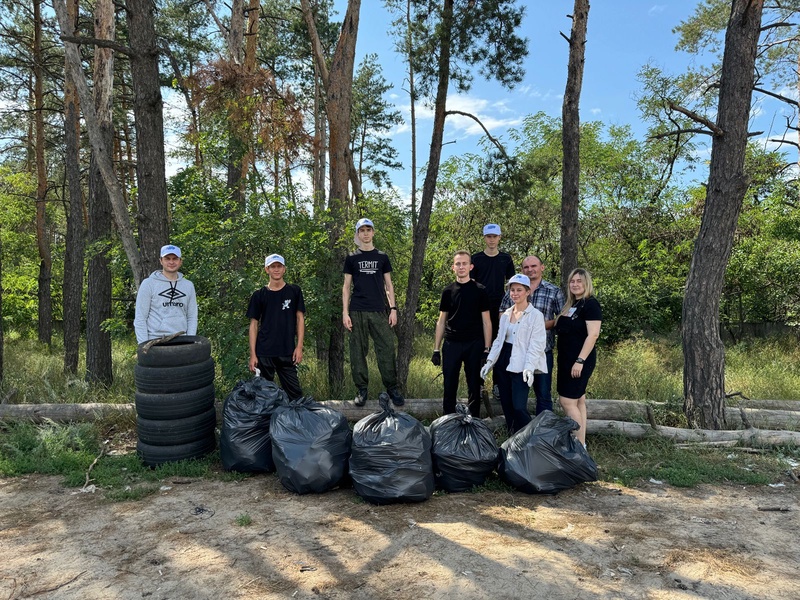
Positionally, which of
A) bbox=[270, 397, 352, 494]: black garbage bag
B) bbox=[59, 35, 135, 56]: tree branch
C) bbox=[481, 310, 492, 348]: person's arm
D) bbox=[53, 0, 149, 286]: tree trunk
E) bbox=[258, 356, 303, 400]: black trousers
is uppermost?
bbox=[59, 35, 135, 56]: tree branch

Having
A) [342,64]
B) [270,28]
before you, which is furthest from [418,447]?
[270,28]

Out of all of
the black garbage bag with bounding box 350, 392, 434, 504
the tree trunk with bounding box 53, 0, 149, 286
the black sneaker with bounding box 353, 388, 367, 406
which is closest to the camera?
the black garbage bag with bounding box 350, 392, 434, 504

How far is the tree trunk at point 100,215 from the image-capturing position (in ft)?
28.0

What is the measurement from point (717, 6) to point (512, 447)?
15.3m

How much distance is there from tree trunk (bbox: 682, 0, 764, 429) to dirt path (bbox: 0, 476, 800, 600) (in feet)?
4.80

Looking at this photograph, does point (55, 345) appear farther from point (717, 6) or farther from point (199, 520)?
point (717, 6)

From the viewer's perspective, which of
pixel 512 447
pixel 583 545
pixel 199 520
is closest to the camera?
pixel 583 545

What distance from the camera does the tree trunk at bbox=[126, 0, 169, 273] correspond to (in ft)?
19.4

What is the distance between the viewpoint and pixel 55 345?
54.5 ft

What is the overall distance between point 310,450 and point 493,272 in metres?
2.65

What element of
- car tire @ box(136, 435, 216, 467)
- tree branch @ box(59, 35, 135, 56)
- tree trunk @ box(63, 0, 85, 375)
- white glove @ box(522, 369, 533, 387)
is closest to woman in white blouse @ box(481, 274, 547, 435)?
white glove @ box(522, 369, 533, 387)

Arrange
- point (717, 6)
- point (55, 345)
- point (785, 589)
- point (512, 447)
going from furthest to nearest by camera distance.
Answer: point (55, 345), point (717, 6), point (512, 447), point (785, 589)

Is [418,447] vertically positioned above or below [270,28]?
below

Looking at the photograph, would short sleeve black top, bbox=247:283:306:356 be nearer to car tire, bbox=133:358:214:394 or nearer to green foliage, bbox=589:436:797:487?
car tire, bbox=133:358:214:394
